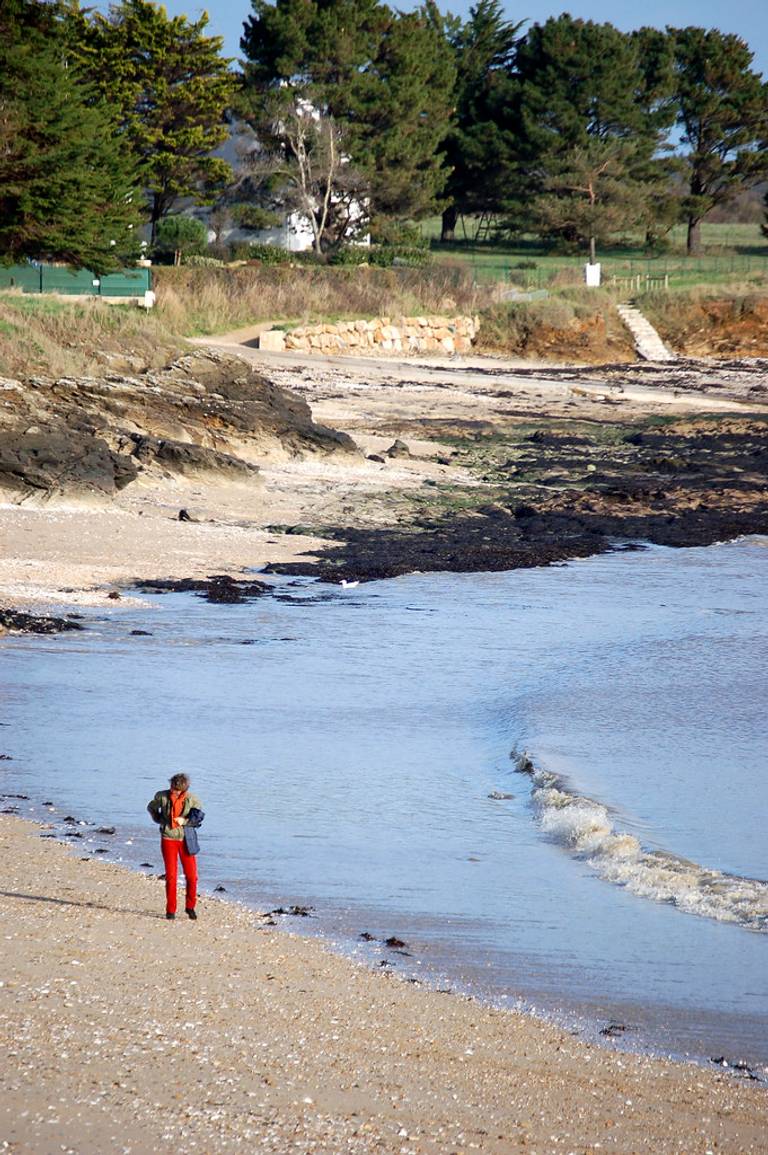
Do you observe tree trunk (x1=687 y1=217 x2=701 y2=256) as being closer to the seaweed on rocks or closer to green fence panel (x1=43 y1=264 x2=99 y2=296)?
green fence panel (x1=43 y1=264 x2=99 y2=296)

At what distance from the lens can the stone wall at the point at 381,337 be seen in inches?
1624

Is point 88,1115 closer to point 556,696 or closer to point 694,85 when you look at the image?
point 556,696

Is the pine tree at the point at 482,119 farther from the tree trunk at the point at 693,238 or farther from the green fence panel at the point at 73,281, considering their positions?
the green fence panel at the point at 73,281

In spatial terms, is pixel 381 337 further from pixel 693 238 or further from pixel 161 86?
pixel 693 238

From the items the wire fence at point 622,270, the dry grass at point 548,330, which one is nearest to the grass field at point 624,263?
→ the wire fence at point 622,270

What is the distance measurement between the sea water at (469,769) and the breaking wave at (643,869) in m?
0.02

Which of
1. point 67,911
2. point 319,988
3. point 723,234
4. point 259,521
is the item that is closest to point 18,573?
point 259,521

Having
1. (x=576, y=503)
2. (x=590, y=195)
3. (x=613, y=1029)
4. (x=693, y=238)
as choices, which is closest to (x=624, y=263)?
(x=590, y=195)

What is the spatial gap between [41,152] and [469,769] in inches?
863

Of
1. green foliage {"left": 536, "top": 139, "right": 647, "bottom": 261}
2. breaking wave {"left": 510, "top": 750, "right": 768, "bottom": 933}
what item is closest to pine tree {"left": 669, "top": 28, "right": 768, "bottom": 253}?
green foliage {"left": 536, "top": 139, "right": 647, "bottom": 261}

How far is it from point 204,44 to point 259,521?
112 ft

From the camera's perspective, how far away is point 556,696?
12.9 m

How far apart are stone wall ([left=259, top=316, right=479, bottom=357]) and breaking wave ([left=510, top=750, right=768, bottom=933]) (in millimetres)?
32247

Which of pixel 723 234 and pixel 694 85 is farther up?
pixel 694 85
